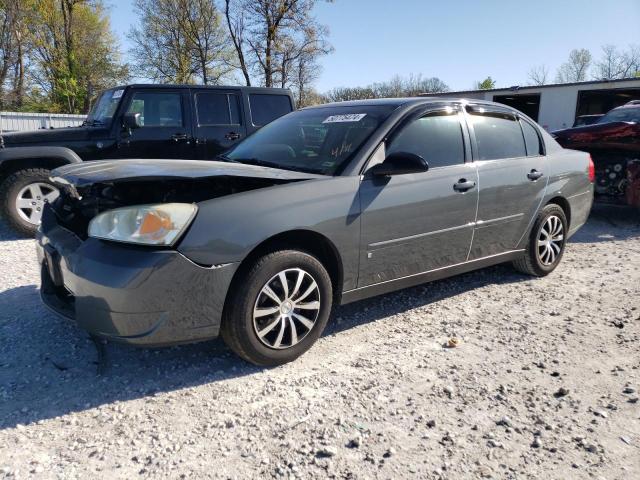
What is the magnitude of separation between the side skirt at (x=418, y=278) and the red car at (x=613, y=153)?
4.35 metres

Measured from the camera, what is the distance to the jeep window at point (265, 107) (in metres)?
7.59

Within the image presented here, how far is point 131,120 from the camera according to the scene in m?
6.23

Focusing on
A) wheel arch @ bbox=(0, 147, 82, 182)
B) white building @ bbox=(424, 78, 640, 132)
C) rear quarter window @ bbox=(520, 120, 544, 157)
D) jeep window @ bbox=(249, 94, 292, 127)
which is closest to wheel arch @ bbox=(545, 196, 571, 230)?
Result: rear quarter window @ bbox=(520, 120, 544, 157)

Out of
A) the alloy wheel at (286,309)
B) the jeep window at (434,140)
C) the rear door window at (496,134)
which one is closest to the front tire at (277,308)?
the alloy wheel at (286,309)

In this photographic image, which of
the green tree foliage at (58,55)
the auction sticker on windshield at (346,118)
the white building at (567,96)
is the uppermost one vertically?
the green tree foliage at (58,55)

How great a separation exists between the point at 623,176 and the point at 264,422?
24.6 feet

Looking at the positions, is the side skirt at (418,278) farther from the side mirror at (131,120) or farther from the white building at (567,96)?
the white building at (567,96)

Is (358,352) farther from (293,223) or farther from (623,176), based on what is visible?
(623,176)

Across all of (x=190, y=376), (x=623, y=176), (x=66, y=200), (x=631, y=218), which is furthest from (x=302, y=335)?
(x=631, y=218)

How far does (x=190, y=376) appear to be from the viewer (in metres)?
2.80

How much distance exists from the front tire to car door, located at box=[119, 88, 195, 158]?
15.0ft

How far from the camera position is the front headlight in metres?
2.44

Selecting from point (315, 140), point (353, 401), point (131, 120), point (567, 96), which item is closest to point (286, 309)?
point (353, 401)

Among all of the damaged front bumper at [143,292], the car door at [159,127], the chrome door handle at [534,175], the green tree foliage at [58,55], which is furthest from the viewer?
the green tree foliage at [58,55]
